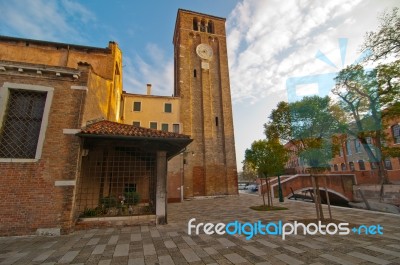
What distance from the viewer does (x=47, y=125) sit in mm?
7137

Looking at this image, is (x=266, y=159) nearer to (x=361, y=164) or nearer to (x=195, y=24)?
(x=195, y=24)

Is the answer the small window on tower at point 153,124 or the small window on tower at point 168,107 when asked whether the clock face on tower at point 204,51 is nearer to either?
the small window on tower at point 168,107

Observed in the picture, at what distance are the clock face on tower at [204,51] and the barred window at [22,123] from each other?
20.3 m

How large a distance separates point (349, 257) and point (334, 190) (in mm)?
21058

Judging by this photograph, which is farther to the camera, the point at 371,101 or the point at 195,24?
the point at 195,24

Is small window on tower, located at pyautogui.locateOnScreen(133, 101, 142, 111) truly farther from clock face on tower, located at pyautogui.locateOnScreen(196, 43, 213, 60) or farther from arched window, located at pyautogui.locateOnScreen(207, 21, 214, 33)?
arched window, located at pyautogui.locateOnScreen(207, 21, 214, 33)

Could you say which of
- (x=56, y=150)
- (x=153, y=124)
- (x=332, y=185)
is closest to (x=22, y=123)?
(x=56, y=150)

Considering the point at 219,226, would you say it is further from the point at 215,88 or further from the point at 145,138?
the point at 215,88

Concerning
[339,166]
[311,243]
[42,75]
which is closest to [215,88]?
[42,75]

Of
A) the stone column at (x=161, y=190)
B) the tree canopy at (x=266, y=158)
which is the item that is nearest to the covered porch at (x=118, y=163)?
the stone column at (x=161, y=190)

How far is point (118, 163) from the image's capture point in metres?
9.47

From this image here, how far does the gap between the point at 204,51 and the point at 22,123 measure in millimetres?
21836

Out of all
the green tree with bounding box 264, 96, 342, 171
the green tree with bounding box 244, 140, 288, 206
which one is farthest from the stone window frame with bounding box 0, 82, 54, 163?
the green tree with bounding box 264, 96, 342, 171

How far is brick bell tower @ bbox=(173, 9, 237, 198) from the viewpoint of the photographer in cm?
2127
